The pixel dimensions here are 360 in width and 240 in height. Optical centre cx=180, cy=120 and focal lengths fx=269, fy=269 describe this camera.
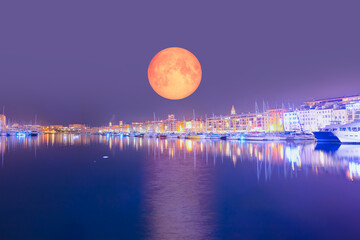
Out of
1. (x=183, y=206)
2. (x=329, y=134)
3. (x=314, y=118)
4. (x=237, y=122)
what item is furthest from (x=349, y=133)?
(x=237, y=122)

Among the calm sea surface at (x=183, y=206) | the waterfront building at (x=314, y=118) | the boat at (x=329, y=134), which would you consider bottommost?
the calm sea surface at (x=183, y=206)

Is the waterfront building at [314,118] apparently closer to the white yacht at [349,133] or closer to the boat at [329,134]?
the boat at [329,134]

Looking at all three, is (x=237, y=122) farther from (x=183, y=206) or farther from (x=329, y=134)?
(x=183, y=206)

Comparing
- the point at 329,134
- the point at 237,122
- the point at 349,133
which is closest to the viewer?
the point at 349,133

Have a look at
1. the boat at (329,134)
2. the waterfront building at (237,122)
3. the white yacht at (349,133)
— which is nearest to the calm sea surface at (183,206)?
the white yacht at (349,133)

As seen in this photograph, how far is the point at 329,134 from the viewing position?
2387 inches

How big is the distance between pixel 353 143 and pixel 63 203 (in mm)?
56494

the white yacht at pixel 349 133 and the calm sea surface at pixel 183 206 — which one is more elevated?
the white yacht at pixel 349 133

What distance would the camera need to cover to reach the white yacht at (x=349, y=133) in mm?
52250

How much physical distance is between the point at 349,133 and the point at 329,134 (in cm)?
712

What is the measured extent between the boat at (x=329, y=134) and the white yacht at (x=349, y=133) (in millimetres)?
1257

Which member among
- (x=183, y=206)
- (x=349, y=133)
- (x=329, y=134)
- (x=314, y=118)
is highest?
(x=314, y=118)

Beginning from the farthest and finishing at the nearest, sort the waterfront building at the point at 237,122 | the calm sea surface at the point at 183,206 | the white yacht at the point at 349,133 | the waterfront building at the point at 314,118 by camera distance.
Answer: the waterfront building at the point at 237,122, the waterfront building at the point at 314,118, the white yacht at the point at 349,133, the calm sea surface at the point at 183,206

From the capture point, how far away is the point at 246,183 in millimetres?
16406
